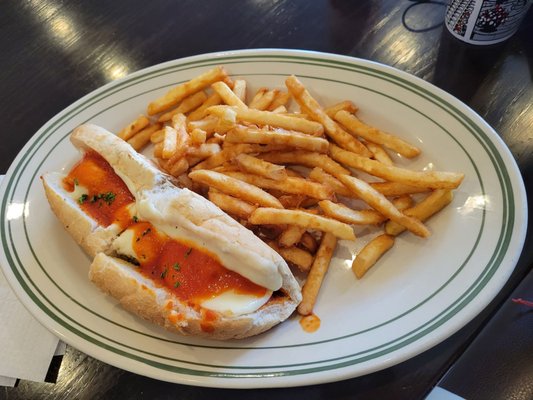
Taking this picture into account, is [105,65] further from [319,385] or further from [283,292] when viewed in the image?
[319,385]

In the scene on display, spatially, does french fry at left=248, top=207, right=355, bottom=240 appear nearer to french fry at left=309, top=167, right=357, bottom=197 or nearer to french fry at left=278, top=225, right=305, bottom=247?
french fry at left=278, top=225, right=305, bottom=247

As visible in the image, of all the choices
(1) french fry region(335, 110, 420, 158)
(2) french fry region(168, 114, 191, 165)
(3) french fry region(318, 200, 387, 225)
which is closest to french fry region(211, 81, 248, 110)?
(2) french fry region(168, 114, 191, 165)

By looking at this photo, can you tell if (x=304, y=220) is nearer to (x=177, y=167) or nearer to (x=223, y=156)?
(x=223, y=156)

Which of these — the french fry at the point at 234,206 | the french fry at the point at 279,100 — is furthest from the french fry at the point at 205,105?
the french fry at the point at 234,206

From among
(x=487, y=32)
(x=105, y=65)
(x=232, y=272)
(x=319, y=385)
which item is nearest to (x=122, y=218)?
(x=232, y=272)

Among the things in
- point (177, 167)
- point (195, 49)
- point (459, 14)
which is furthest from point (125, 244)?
point (459, 14)

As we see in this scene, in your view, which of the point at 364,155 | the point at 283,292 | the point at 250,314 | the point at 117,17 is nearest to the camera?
the point at 250,314

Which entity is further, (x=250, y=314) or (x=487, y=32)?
(x=487, y=32)

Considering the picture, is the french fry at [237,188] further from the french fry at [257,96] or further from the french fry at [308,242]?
the french fry at [257,96]
